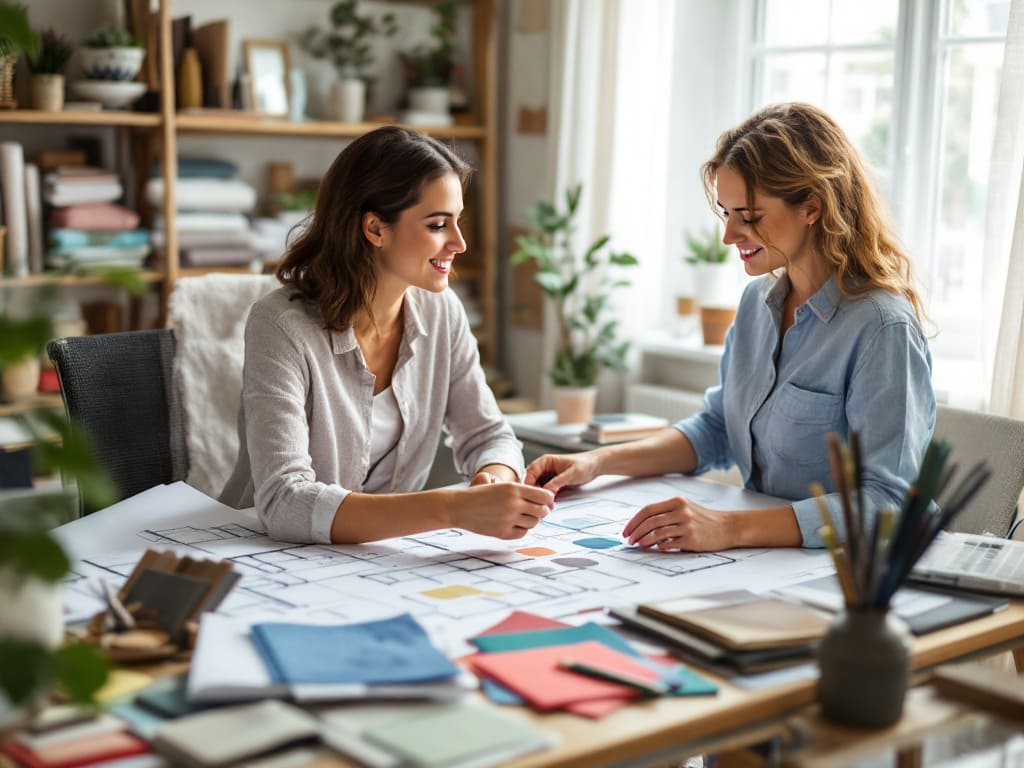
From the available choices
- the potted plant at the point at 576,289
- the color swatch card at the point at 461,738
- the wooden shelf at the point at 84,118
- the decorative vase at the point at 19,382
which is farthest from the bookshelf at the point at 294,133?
the color swatch card at the point at 461,738

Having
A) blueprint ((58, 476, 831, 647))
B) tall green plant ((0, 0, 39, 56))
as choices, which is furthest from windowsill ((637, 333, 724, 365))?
tall green plant ((0, 0, 39, 56))

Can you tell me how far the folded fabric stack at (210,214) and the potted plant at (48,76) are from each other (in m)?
0.34

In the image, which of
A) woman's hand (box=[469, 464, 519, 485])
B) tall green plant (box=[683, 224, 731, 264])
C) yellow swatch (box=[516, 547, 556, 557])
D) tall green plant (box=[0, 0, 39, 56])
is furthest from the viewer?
tall green plant (box=[683, 224, 731, 264])

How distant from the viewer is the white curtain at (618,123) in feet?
12.2

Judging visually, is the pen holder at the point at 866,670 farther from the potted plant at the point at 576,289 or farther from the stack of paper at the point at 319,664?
the potted plant at the point at 576,289

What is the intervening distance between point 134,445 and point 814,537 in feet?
4.24

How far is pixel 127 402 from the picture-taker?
2.31m

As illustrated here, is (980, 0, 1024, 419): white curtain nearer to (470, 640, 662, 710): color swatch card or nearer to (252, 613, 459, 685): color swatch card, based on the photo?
(470, 640, 662, 710): color swatch card

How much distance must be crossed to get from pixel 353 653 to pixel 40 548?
1.28 feet

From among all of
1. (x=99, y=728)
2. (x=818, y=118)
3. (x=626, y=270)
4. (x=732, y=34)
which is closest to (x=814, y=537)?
(x=818, y=118)

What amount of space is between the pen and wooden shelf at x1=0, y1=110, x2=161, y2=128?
2.62 meters

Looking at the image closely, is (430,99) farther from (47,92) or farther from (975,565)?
(975,565)

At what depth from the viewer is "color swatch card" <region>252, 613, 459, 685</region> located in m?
1.21

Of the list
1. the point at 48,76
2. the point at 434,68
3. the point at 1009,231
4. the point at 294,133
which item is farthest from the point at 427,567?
the point at 434,68
